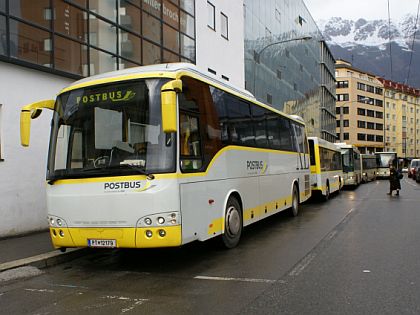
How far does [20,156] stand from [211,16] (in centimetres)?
1399

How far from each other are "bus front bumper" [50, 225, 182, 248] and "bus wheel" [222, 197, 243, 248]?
1982mm

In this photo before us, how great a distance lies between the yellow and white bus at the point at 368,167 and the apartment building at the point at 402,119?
242 feet

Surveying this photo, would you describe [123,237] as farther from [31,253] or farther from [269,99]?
[269,99]

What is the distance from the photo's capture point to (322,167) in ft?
63.4

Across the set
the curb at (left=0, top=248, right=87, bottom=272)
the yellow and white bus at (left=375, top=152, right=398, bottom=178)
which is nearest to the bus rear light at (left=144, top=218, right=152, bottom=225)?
the curb at (left=0, top=248, right=87, bottom=272)

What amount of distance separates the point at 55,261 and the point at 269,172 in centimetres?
559

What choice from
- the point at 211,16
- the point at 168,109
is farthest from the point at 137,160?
the point at 211,16

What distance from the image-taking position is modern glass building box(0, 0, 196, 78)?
1066 centimetres

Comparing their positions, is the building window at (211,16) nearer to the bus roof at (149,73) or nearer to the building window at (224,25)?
the building window at (224,25)

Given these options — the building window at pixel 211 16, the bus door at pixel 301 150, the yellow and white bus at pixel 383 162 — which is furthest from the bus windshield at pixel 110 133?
the yellow and white bus at pixel 383 162

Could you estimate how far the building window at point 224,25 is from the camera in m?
23.0

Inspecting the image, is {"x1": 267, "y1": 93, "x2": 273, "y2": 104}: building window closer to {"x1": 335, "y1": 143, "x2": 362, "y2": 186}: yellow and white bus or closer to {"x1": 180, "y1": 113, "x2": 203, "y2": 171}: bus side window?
{"x1": 335, "y1": 143, "x2": 362, "y2": 186}: yellow and white bus

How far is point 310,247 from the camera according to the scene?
8.73 metres

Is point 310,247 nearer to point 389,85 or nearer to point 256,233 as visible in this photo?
point 256,233
